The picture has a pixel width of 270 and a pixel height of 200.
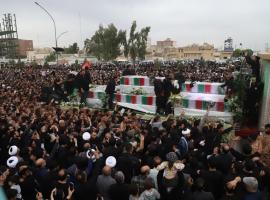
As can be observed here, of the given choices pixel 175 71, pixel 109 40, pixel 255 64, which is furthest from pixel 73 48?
pixel 255 64

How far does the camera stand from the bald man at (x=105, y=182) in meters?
5.98

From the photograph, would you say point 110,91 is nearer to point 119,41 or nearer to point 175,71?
point 175,71

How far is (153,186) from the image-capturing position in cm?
562

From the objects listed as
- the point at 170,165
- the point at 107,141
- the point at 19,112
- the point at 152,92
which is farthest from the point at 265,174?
the point at 152,92

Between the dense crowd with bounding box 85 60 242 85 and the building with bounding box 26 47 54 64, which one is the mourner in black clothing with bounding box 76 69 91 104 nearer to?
the dense crowd with bounding box 85 60 242 85

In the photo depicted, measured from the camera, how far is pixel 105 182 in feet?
19.7

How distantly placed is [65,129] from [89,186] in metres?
3.54

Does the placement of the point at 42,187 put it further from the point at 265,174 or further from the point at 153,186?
the point at 265,174

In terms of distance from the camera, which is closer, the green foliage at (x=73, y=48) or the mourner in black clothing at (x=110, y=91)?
the mourner in black clothing at (x=110, y=91)

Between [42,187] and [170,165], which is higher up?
[170,165]

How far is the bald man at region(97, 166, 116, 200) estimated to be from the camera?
5980 mm

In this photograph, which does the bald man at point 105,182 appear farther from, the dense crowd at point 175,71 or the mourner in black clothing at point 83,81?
the dense crowd at point 175,71

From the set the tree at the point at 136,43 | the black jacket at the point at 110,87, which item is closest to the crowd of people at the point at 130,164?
the black jacket at the point at 110,87

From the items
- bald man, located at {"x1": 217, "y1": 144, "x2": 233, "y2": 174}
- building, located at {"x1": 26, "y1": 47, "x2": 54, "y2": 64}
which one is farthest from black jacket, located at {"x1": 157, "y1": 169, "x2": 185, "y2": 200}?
building, located at {"x1": 26, "y1": 47, "x2": 54, "y2": 64}
